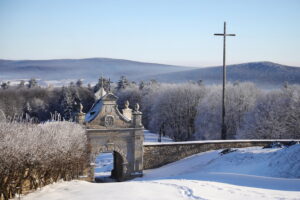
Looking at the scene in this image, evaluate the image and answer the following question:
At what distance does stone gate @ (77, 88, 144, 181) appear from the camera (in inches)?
905

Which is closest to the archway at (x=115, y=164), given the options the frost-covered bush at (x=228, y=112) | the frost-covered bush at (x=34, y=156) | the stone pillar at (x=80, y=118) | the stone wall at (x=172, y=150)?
the stone wall at (x=172, y=150)

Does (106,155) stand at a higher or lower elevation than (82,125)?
lower

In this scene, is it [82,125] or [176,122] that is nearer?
[82,125]

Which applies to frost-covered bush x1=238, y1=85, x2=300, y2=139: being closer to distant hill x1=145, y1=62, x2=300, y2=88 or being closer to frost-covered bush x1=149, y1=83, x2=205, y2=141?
frost-covered bush x1=149, y1=83, x2=205, y2=141

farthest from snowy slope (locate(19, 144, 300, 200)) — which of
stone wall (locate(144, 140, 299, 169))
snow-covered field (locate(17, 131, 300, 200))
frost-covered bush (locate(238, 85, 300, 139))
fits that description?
frost-covered bush (locate(238, 85, 300, 139))

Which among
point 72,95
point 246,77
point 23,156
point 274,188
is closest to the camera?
point 23,156

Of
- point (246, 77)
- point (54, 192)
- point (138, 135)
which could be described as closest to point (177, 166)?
point (138, 135)

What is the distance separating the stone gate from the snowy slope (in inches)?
214

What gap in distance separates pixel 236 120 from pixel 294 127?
9.46 metres

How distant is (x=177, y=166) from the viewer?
2472 cm

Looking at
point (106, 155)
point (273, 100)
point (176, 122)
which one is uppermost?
point (273, 100)

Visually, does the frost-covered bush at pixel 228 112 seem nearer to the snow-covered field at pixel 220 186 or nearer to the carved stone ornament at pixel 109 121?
the snow-covered field at pixel 220 186

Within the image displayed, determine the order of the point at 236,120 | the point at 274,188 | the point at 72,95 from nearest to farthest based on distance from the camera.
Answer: the point at 274,188 → the point at 236,120 → the point at 72,95

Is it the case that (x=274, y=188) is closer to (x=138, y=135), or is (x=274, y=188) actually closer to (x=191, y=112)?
(x=138, y=135)
